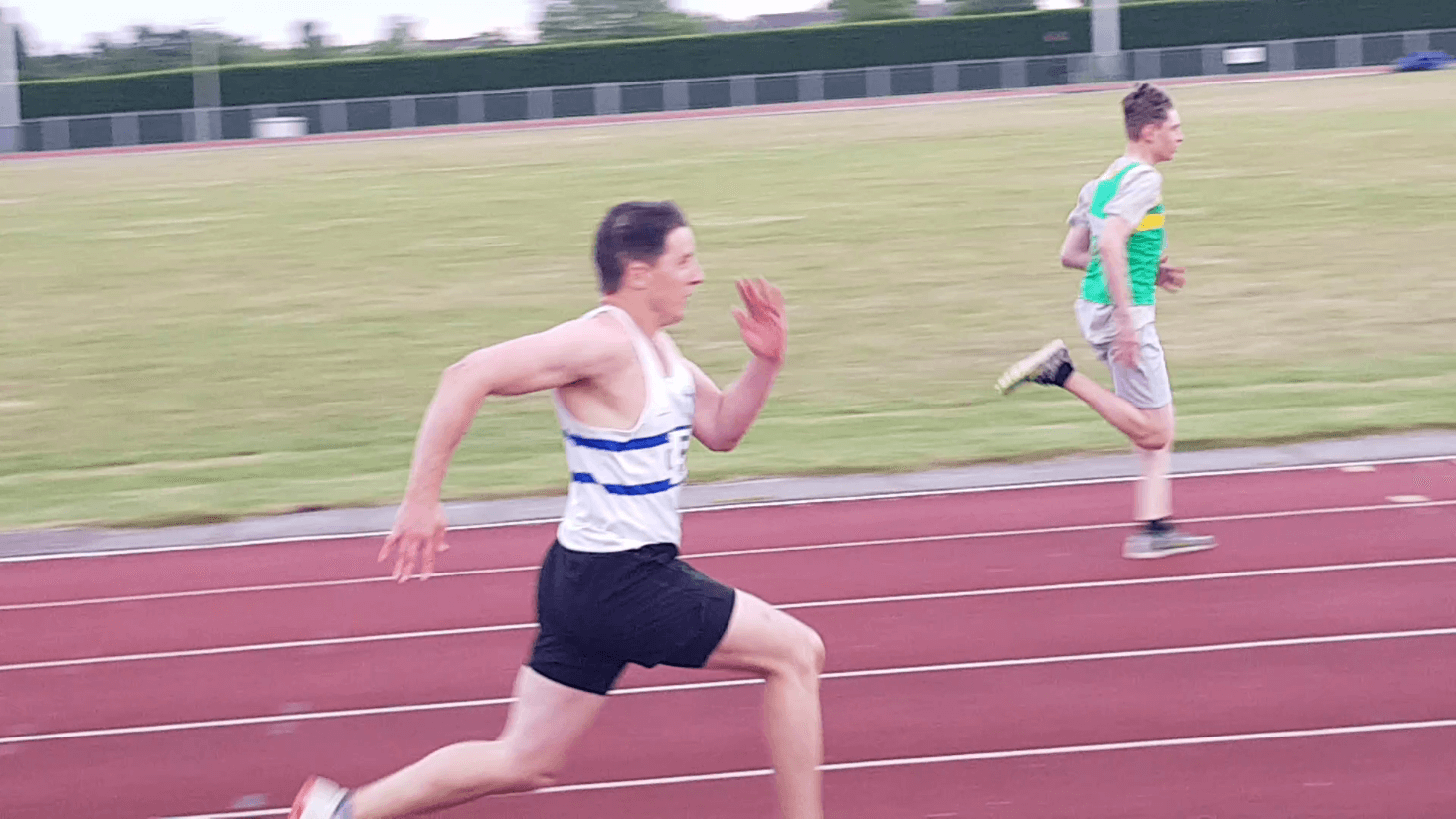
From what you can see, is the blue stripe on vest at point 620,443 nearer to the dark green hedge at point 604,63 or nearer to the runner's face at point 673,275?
the runner's face at point 673,275

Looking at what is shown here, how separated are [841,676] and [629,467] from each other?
2.42 m

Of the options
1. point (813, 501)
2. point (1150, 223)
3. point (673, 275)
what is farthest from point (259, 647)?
point (1150, 223)

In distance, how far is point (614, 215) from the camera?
4.05 meters

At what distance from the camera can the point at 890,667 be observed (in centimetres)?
629

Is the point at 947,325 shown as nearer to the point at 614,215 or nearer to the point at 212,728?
the point at 212,728

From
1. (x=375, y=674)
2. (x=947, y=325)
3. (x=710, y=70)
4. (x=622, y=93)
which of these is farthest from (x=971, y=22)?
(x=375, y=674)

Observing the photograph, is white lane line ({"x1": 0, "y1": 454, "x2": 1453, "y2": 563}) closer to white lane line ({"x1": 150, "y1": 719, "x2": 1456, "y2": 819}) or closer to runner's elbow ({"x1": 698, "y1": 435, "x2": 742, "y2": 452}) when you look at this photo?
white lane line ({"x1": 150, "y1": 719, "x2": 1456, "y2": 819})

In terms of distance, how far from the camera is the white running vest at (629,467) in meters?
4.02

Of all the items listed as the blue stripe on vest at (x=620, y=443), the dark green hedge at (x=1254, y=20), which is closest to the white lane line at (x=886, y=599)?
the blue stripe on vest at (x=620, y=443)

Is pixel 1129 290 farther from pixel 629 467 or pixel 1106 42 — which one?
pixel 1106 42

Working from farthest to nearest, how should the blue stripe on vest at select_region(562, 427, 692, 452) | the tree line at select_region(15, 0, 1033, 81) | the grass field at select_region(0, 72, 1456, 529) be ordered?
the tree line at select_region(15, 0, 1033, 81), the grass field at select_region(0, 72, 1456, 529), the blue stripe on vest at select_region(562, 427, 692, 452)

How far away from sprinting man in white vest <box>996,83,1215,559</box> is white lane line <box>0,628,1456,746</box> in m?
1.04

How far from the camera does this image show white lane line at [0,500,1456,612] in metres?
7.78

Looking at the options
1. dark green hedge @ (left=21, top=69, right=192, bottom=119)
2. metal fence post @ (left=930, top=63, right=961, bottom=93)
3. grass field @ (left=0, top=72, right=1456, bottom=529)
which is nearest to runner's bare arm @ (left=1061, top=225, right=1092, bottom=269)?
grass field @ (left=0, top=72, right=1456, bottom=529)
